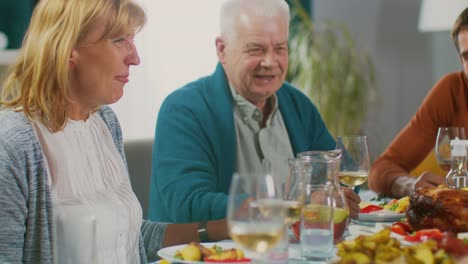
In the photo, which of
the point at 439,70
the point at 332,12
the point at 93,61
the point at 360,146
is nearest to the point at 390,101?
the point at 439,70

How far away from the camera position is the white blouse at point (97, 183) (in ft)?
5.82

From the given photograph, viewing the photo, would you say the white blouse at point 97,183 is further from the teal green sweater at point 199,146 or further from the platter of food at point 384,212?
the platter of food at point 384,212

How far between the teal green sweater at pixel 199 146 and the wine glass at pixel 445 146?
0.60 meters

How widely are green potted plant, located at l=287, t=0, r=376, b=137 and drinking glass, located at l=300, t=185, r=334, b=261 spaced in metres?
3.78

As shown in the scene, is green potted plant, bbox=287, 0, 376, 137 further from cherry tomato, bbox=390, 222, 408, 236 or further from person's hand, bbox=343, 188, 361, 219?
cherry tomato, bbox=390, 222, 408, 236

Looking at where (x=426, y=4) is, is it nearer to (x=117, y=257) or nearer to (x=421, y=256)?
(x=117, y=257)

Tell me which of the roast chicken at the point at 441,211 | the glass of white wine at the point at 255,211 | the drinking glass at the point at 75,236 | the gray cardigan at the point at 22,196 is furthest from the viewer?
the roast chicken at the point at 441,211

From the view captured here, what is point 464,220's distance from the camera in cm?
173

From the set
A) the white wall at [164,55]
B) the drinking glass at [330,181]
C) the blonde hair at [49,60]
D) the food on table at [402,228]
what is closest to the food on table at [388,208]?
the food on table at [402,228]

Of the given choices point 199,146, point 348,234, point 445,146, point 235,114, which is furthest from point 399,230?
point 235,114

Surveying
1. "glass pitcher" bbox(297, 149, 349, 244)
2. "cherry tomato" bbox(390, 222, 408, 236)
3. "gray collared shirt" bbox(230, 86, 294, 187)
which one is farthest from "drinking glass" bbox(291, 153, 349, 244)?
"gray collared shirt" bbox(230, 86, 294, 187)

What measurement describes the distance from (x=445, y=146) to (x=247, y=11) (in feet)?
2.73

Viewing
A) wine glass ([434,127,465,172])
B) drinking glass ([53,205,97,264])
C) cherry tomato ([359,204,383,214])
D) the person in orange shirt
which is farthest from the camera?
the person in orange shirt

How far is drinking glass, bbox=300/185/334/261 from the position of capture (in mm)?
1527
